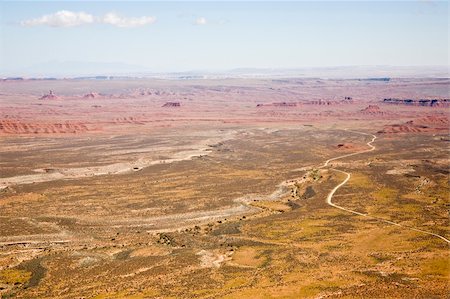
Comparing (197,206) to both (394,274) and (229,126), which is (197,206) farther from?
(229,126)

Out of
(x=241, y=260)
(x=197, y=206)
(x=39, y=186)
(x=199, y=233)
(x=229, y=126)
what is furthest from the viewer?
(x=229, y=126)

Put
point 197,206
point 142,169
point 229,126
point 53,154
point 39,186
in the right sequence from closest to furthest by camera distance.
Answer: point 197,206 → point 39,186 → point 142,169 → point 53,154 → point 229,126

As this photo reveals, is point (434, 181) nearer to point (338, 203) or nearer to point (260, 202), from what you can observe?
point (338, 203)

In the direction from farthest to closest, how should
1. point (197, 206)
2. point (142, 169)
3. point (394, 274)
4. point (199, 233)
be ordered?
point (142, 169)
point (197, 206)
point (199, 233)
point (394, 274)

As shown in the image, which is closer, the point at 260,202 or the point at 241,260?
the point at 241,260

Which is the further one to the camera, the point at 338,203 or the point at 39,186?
the point at 39,186

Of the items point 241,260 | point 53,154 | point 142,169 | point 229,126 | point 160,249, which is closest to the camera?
point 241,260

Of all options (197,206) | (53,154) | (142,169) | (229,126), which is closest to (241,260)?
(197,206)

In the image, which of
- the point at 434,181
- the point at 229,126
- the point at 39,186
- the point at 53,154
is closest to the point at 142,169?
the point at 39,186

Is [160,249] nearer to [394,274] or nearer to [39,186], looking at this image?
[394,274]
